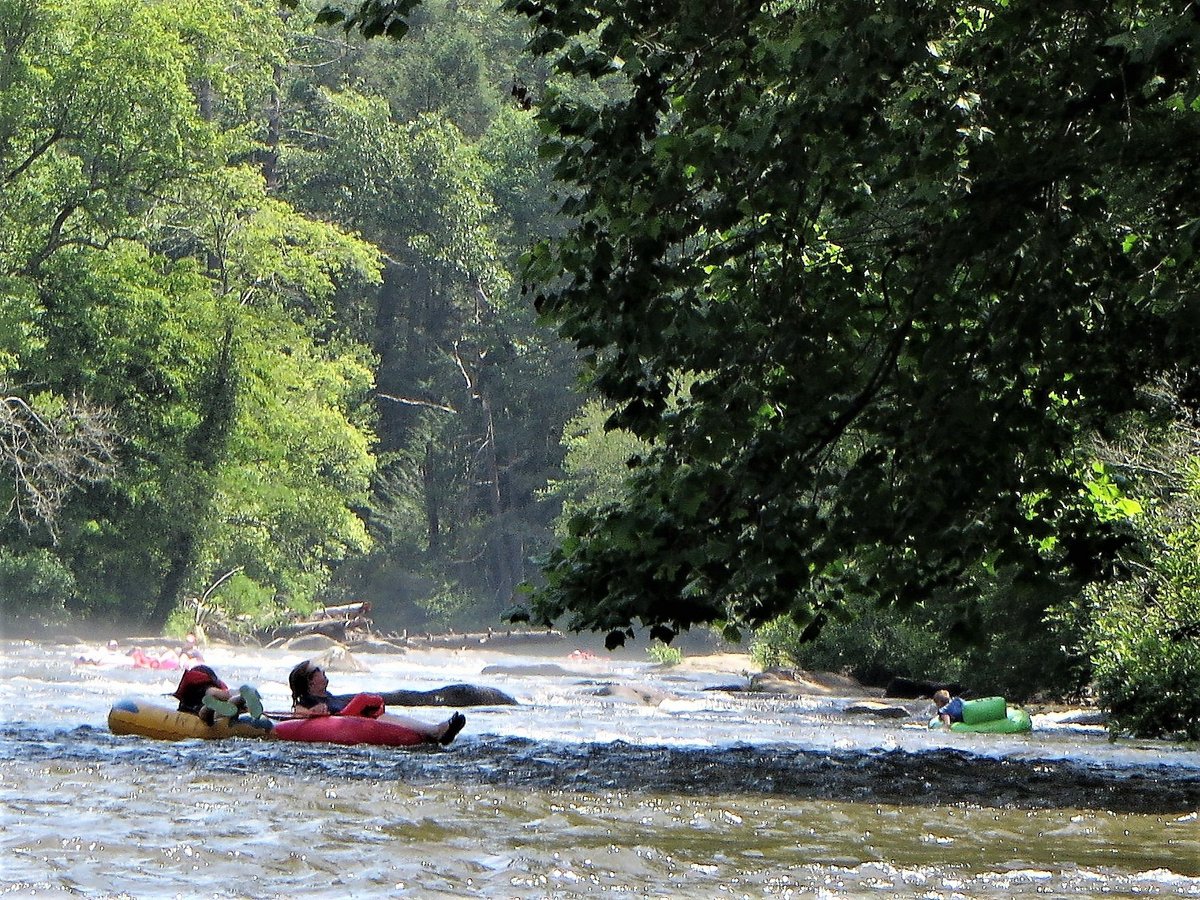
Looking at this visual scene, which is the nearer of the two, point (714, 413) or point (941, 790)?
point (714, 413)

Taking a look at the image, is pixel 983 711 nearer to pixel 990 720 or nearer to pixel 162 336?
pixel 990 720

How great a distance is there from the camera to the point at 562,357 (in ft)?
212

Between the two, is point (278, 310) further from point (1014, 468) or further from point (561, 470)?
point (1014, 468)

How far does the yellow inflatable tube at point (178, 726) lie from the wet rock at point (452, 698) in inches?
254

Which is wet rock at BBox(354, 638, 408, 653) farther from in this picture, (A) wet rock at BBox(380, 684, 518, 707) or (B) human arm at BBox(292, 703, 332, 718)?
(B) human arm at BBox(292, 703, 332, 718)

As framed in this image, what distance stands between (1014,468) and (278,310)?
34177 mm

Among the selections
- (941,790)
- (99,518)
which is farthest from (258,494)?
(941,790)

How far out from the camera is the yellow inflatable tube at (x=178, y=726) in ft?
47.6

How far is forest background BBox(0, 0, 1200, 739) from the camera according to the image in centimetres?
968

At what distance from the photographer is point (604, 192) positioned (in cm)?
973

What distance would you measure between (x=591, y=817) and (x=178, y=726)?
625cm

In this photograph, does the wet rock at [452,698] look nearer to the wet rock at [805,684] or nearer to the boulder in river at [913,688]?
the wet rock at [805,684]

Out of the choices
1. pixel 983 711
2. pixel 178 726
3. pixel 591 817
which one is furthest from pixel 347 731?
pixel 983 711

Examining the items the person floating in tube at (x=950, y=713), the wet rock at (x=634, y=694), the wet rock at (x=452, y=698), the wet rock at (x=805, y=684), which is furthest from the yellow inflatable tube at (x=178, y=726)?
the wet rock at (x=805, y=684)
